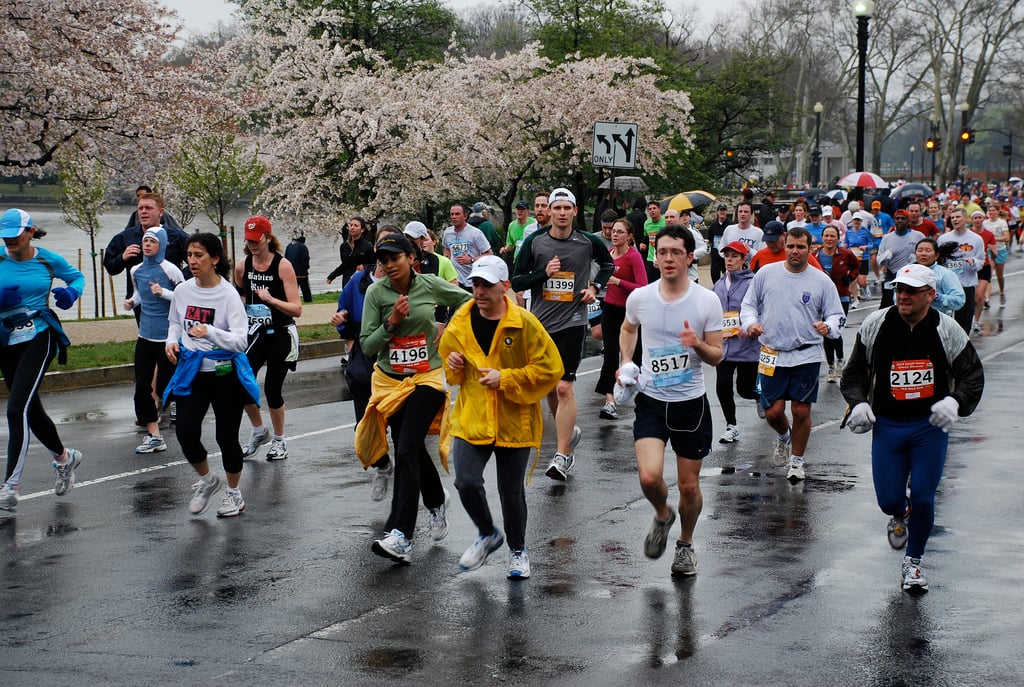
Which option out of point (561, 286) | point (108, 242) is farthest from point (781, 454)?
point (108, 242)

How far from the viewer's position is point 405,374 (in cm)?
800

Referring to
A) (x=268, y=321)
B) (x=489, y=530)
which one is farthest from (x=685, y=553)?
(x=268, y=321)

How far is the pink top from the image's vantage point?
41.0 feet

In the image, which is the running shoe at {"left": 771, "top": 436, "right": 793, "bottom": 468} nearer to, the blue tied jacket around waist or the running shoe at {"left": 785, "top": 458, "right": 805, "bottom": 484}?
the running shoe at {"left": 785, "top": 458, "right": 805, "bottom": 484}

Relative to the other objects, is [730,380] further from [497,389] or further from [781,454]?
[497,389]

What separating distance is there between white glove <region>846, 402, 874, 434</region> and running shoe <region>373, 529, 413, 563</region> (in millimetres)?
2460

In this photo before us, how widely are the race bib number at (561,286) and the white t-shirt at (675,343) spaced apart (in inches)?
129

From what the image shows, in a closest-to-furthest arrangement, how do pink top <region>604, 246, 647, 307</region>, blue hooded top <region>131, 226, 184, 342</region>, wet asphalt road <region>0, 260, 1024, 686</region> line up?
1. wet asphalt road <region>0, 260, 1024, 686</region>
2. blue hooded top <region>131, 226, 184, 342</region>
3. pink top <region>604, 246, 647, 307</region>

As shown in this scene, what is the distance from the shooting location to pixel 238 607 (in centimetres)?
684

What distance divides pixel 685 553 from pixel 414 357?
6.20 feet

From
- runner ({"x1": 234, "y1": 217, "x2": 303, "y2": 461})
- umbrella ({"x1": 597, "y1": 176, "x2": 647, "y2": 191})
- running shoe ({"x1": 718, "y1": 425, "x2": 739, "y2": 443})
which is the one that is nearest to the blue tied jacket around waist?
runner ({"x1": 234, "y1": 217, "x2": 303, "y2": 461})

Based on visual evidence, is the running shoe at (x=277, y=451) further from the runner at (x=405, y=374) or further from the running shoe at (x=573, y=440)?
the runner at (x=405, y=374)

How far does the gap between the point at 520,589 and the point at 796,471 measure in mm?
3572

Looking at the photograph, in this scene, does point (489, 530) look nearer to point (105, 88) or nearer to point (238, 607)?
point (238, 607)
